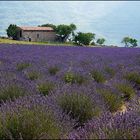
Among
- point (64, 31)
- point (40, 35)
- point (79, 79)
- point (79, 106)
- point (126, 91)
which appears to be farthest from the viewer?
point (40, 35)

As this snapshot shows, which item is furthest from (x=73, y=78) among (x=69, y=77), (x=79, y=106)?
(x=79, y=106)

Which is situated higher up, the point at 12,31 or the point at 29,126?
the point at 29,126

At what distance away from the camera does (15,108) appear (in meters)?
3.24

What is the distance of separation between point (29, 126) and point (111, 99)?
98.3 inches

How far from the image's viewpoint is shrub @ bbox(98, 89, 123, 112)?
5234mm

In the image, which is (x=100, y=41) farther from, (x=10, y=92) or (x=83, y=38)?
(x=10, y=92)

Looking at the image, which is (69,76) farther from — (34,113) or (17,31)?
(17,31)

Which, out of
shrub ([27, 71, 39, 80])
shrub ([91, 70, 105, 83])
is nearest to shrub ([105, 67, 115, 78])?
shrub ([91, 70, 105, 83])

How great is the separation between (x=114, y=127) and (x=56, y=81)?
3.29 metres

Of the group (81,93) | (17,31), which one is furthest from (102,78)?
(17,31)

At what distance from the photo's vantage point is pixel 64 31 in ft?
221

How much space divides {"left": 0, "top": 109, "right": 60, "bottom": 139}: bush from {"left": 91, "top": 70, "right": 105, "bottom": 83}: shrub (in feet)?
15.3

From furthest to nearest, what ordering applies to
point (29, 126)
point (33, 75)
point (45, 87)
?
point (33, 75), point (45, 87), point (29, 126)

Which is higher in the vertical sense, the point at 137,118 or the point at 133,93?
the point at 137,118
